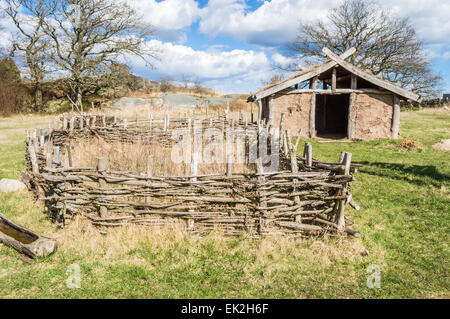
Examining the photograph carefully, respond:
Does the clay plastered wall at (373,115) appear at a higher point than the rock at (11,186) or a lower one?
higher

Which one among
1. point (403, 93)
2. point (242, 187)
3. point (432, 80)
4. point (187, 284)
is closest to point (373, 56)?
point (432, 80)

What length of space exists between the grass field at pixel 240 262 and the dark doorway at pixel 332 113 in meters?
11.4

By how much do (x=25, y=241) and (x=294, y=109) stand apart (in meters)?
10.9

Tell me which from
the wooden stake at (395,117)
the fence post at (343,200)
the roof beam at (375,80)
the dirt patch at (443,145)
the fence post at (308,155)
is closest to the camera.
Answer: the fence post at (343,200)

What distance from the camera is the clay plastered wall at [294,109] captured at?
41.9 ft

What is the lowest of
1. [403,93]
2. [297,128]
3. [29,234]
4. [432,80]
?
[29,234]

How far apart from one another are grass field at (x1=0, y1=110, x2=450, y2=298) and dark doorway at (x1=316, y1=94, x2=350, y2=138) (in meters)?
11.4

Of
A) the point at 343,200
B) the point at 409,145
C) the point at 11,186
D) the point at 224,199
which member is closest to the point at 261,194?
the point at 224,199

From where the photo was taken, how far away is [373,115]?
1248cm

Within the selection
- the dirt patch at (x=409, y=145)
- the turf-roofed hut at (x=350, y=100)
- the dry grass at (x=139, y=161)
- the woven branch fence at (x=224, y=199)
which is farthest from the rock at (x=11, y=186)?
the dirt patch at (x=409, y=145)

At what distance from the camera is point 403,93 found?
38.8 feet

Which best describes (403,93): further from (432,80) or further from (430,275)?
(432,80)

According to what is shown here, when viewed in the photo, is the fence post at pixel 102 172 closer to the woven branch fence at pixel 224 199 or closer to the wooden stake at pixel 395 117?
the woven branch fence at pixel 224 199

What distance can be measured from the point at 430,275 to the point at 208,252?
282cm
